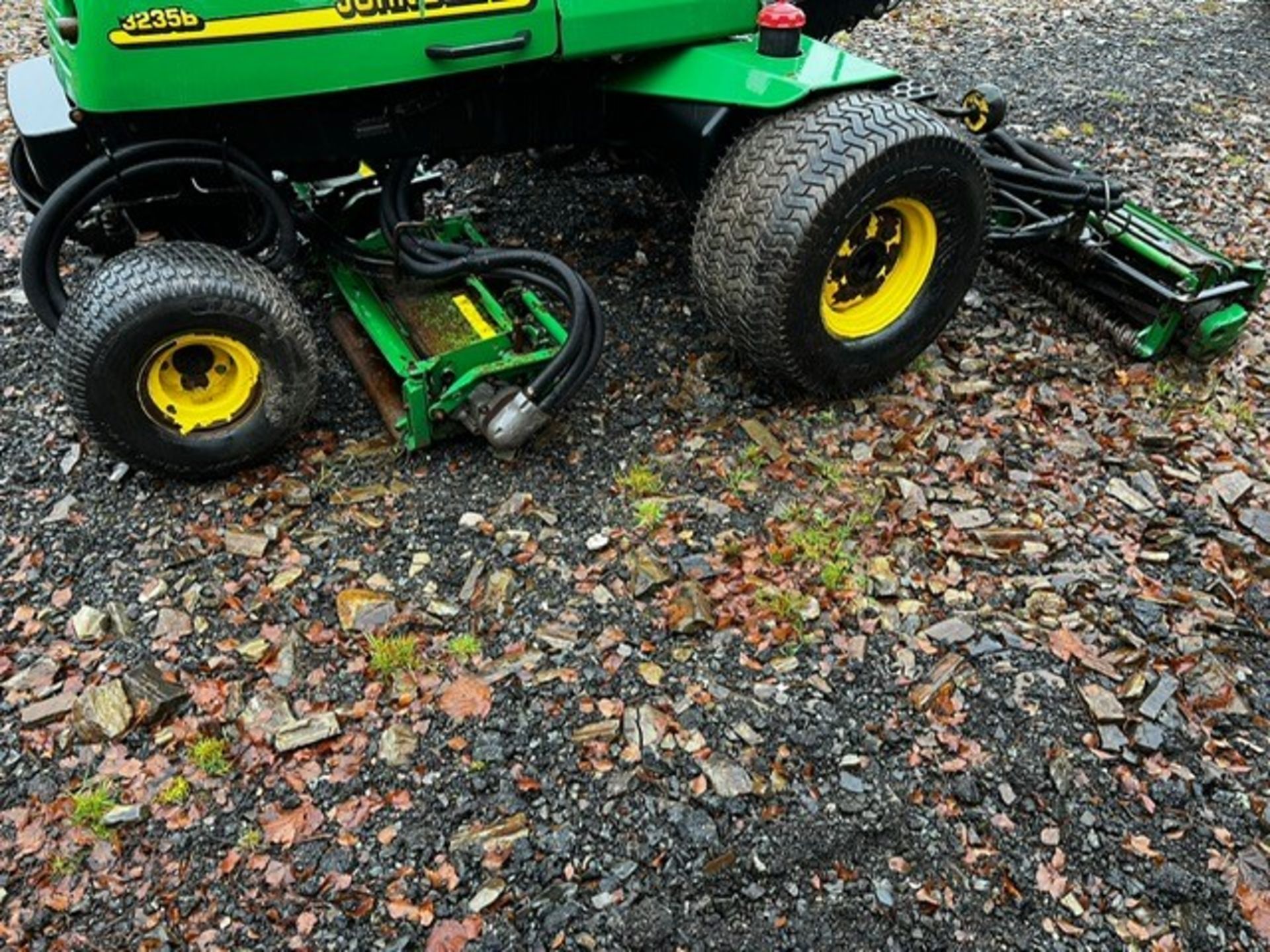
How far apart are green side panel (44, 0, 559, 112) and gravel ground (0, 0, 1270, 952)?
1062 mm

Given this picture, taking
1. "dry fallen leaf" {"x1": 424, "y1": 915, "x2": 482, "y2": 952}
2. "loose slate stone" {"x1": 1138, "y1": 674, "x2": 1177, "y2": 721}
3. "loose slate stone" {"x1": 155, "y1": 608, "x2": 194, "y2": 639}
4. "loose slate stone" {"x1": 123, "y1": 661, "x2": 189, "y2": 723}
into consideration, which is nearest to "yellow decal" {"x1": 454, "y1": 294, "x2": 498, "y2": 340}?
"loose slate stone" {"x1": 155, "y1": 608, "x2": 194, "y2": 639}

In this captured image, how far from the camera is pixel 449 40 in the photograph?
3.26m

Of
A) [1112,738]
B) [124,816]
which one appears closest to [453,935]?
[124,816]

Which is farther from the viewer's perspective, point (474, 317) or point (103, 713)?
point (474, 317)

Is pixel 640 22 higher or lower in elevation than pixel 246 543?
higher

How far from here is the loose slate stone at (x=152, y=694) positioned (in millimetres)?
2748

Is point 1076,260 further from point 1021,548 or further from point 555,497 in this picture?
point 555,497

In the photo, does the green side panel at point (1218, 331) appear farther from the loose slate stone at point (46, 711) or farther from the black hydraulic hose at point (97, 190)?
the loose slate stone at point (46, 711)

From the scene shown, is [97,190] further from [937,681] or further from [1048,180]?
[1048,180]

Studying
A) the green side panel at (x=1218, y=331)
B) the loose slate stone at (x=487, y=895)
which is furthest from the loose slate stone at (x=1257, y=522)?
the loose slate stone at (x=487, y=895)

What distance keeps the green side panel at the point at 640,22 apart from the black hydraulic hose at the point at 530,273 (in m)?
0.68

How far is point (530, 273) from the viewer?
138 inches

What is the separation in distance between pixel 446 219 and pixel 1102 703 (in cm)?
274

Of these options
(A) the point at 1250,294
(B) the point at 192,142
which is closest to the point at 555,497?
(B) the point at 192,142
